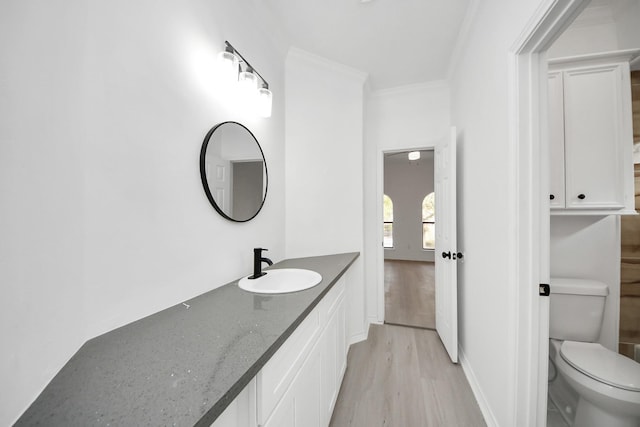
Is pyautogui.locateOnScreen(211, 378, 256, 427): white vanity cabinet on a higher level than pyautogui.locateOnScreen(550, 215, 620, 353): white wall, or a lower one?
lower

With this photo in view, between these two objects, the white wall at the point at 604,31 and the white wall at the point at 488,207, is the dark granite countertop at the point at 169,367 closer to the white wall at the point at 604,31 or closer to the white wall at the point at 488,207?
the white wall at the point at 488,207

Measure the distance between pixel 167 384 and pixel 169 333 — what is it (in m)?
0.28

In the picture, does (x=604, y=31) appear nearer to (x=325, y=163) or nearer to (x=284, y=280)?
(x=325, y=163)

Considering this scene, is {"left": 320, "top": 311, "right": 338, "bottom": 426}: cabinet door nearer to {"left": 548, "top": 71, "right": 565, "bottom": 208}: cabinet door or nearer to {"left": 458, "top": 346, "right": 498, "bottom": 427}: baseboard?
{"left": 458, "top": 346, "right": 498, "bottom": 427}: baseboard

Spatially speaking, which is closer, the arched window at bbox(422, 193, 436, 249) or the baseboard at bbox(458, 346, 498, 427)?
the baseboard at bbox(458, 346, 498, 427)

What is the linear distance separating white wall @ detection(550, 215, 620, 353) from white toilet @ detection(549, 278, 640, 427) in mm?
100

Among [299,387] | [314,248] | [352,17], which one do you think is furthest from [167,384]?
[352,17]

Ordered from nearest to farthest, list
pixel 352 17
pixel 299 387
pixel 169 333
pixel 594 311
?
pixel 169 333, pixel 299 387, pixel 594 311, pixel 352 17

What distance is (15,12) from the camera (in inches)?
19.0

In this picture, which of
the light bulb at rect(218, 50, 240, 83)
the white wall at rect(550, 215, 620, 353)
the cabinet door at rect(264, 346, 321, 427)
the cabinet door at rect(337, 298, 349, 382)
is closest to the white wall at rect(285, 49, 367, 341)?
the cabinet door at rect(337, 298, 349, 382)

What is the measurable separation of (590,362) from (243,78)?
2595mm

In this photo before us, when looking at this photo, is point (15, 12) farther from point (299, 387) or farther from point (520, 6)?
point (520, 6)

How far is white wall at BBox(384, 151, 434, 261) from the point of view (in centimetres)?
600

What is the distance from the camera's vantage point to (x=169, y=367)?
1.90ft
